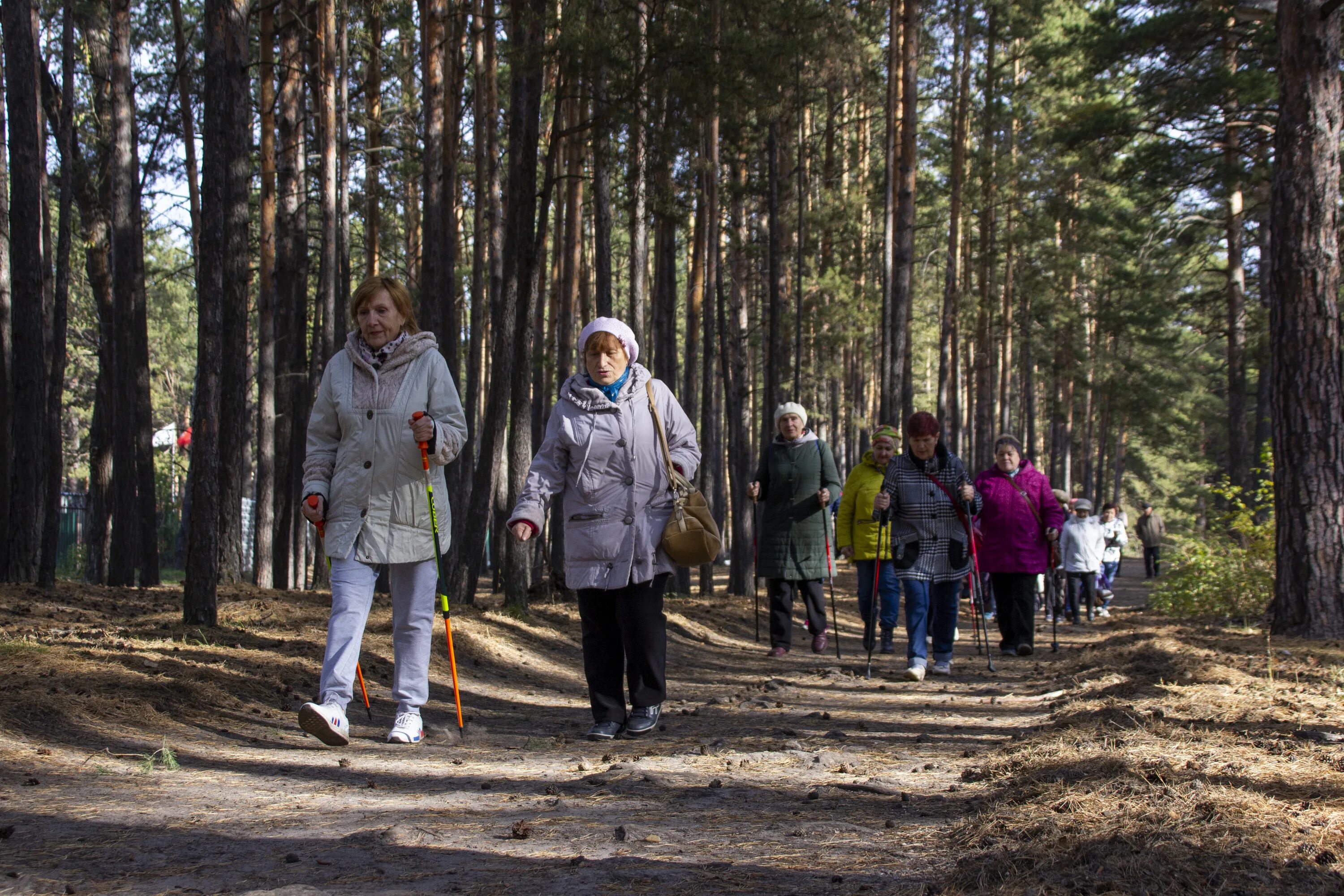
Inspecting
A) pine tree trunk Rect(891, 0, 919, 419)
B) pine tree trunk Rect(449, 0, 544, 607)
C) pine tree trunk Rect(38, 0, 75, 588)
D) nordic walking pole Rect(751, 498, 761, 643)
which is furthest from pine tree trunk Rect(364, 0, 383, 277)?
pine tree trunk Rect(891, 0, 919, 419)

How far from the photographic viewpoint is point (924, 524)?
9.34m

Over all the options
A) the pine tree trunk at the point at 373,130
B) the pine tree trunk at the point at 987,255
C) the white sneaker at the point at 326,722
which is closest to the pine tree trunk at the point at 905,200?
the pine tree trunk at the point at 987,255

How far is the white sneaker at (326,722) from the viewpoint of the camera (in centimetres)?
527

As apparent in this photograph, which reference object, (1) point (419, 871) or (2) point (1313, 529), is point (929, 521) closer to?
(2) point (1313, 529)

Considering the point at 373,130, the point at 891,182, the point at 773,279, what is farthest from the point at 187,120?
the point at 891,182

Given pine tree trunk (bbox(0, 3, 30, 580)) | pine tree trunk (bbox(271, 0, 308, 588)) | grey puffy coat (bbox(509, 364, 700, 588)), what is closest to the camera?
grey puffy coat (bbox(509, 364, 700, 588))

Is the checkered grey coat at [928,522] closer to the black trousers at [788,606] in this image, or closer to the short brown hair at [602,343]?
the black trousers at [788,606]

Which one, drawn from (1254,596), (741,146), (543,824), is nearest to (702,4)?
(741,146)

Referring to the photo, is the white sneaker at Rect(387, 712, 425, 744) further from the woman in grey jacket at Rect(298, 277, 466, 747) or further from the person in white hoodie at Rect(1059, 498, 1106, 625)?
the person in white hoodie at Rect(1059, 498, 1106, 625)

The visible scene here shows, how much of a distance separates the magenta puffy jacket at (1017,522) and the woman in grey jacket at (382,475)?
654cm

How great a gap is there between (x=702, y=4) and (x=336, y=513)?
29.6 ft

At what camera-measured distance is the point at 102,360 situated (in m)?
19.0

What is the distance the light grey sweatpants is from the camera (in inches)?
218

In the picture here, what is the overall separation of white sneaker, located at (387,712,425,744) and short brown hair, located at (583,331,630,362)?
2.06 metres
